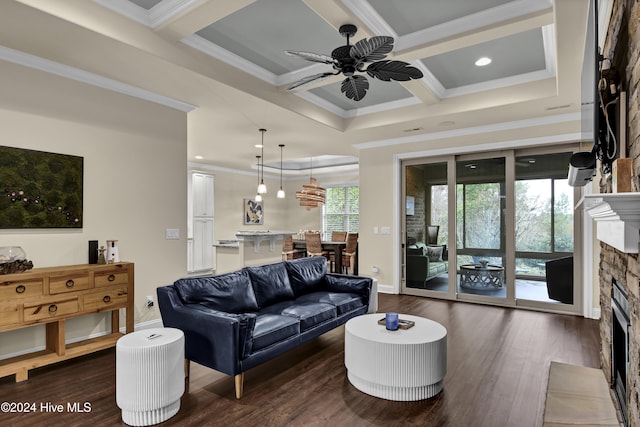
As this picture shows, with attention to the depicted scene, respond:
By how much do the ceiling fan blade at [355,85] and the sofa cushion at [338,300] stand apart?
6.73ft

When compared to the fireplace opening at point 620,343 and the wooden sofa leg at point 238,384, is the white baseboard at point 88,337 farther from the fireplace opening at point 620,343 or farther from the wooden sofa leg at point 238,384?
the fireplace opening at point 620,343

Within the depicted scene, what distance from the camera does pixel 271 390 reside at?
2707mm

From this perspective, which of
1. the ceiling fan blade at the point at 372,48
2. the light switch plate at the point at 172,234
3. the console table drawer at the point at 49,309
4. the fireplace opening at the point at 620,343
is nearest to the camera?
the fireplace opening at the point at 620,343

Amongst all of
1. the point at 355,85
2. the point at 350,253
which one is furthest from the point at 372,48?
the point at 350,253

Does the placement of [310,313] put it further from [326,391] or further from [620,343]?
[620,343]

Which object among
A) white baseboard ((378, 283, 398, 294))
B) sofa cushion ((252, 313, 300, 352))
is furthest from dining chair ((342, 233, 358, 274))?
sofa cushion ((252, 313, 300, 352))

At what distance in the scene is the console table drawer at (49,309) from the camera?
286cm

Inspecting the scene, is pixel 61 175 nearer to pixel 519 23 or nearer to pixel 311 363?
pixel 311 363

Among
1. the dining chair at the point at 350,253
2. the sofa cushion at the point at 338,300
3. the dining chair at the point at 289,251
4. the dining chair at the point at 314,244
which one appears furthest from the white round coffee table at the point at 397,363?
the dining chair at the point at 289,251

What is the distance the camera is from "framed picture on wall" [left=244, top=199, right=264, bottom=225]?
10.1 m

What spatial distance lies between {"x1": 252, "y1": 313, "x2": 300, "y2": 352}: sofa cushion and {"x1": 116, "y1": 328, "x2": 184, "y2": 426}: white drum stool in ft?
2.03

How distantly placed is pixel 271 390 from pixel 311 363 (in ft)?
1.91

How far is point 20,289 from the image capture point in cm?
281

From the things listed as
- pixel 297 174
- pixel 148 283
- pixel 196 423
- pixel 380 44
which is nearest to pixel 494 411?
pixel 196 423
